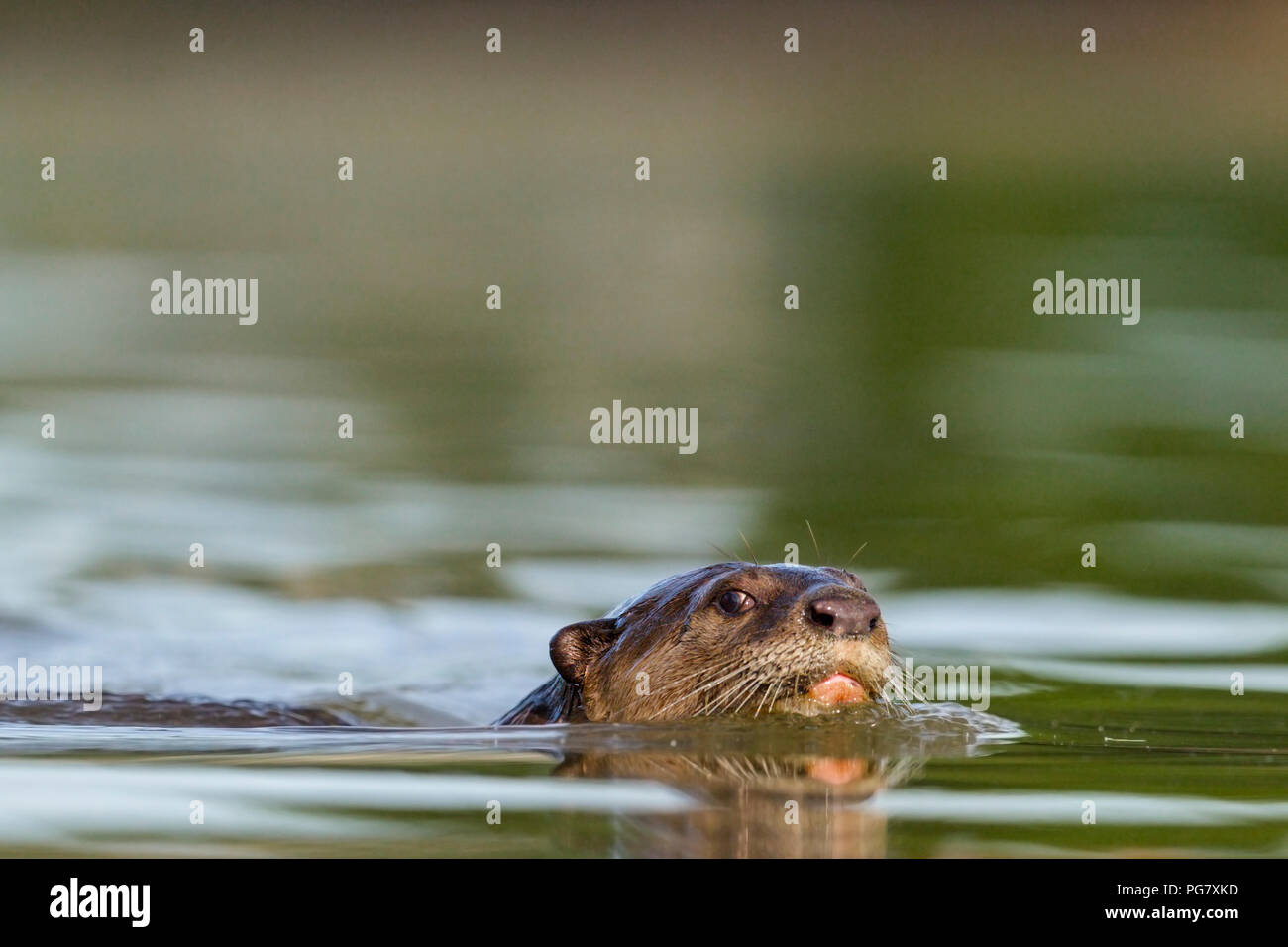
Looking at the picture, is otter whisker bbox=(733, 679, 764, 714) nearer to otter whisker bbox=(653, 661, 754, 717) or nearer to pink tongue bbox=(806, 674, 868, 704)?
otter whisker bbox=(653, 661, 754, 717)

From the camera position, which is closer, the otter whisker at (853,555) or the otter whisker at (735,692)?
the otter whisker at (735,692)

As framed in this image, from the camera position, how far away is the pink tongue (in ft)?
16.8

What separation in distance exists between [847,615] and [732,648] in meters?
0.42

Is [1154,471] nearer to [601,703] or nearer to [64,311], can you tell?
[601,703]

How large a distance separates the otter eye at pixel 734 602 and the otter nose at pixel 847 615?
14.0 inches

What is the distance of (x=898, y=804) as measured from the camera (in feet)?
11.8

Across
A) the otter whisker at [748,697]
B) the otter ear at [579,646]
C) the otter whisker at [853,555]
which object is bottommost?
the otter whisker at [748,697]

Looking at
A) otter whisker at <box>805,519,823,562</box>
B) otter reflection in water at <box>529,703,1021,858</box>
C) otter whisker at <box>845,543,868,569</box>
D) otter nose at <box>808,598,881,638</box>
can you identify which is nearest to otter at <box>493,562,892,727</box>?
otter nose at <box>808,598,881,638</box>

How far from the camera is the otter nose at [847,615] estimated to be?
5090mm

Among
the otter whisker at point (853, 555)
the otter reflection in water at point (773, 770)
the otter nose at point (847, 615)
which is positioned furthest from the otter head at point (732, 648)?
the otter whisker at point (853, 555)

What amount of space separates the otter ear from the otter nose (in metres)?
0.96

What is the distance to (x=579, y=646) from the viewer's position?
5816 mm

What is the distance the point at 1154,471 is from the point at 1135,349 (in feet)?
6.39

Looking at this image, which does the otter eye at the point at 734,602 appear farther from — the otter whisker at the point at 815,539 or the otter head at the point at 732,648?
the otter whisker at the point at 815,539
